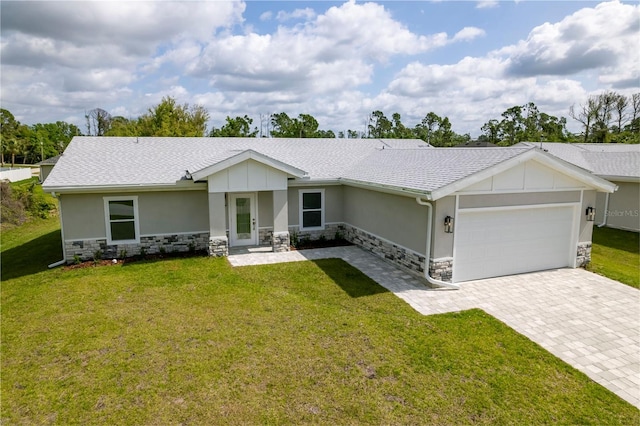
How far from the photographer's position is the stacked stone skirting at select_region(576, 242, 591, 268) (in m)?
11.6

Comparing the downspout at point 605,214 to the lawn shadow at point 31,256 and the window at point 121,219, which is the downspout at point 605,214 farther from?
the lawn shadow at point 31,256

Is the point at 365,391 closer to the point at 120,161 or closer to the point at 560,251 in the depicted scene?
the point at 560,251

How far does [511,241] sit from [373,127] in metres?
53.8

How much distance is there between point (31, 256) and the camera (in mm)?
13914

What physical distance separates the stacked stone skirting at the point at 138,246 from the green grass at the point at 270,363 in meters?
2.66

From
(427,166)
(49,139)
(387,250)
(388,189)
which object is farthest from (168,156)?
(49,139)

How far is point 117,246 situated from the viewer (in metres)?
12.9

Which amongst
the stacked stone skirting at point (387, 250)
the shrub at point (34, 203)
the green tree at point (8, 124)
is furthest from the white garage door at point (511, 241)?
the green tree at point (8, 124)

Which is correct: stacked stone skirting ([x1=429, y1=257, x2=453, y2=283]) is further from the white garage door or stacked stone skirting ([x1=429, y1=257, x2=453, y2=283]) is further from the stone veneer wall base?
the white garage door

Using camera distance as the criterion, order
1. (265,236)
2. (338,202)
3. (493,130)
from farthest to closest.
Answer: (493,130)
(338,202)
(265,236)

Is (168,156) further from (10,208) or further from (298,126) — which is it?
(298,126)

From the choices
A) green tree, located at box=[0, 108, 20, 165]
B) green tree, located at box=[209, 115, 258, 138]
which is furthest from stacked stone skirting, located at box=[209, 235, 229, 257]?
green tree, located at box=[0, 108, 20, 165]

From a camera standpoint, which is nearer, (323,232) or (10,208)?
(323,232)

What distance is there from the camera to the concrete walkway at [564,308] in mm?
6547
